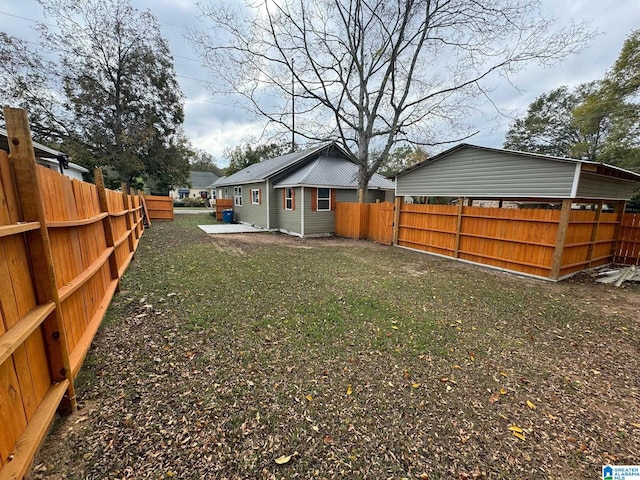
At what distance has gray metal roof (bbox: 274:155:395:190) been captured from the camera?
13.1 metres

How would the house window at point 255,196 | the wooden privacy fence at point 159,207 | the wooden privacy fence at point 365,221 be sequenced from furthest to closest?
1. the wooden privacy fence at point 159,207
2. the house window at point 255,196
3. the wooden privacy fence at point 365,221

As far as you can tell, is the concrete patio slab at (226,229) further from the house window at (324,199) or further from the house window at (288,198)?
the house window at (324,199)

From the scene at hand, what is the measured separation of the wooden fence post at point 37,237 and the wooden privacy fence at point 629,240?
43.7 ft

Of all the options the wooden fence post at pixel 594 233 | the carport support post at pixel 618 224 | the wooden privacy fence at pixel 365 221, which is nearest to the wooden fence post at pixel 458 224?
the wooden privacy fence at pixel 365 221

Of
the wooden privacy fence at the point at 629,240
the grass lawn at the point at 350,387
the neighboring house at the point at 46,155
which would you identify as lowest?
the grass lawn at the point at 350,387

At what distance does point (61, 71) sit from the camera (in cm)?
1848

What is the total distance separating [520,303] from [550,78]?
10.6m

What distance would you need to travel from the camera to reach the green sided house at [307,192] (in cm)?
1312

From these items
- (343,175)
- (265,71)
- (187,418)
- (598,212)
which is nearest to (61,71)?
(265,71)

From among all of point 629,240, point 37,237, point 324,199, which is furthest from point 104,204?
point 629,240

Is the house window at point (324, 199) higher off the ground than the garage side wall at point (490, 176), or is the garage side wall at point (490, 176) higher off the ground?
the garage side wall at point (490, 176)
